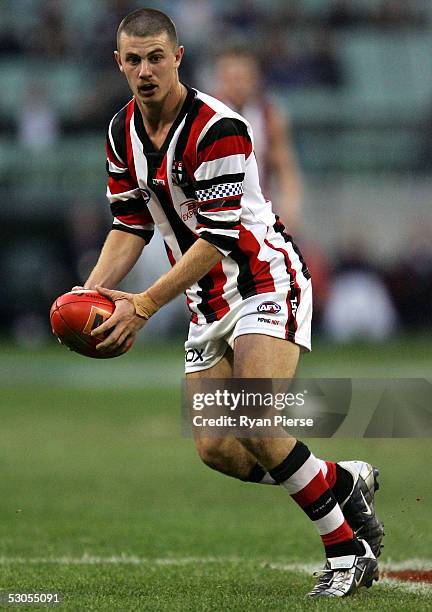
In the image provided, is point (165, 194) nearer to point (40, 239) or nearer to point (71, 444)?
point (71, 444)

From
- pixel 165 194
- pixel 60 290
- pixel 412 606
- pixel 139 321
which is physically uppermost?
pixel 165 194

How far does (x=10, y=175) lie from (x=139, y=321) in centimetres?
1560

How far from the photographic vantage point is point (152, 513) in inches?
328

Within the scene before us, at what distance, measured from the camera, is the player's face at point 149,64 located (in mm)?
5398

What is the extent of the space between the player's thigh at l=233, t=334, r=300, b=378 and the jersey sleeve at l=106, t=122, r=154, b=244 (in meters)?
0.85

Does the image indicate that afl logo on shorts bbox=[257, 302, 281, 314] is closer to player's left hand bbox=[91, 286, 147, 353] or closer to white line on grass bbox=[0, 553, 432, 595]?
player's left hand bbox=[91, 286, 147, 353]

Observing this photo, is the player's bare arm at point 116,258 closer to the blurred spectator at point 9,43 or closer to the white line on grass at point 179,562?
the white line on grass at point 179,562

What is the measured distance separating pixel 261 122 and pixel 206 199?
4387 millimetres

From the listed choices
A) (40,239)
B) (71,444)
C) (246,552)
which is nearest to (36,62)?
(40,239)

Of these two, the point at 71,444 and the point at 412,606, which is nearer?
the point at 412,606

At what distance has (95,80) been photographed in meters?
21.0

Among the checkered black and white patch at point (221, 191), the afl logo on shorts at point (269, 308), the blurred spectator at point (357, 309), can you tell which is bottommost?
the blurred spectator at point (357, 309)

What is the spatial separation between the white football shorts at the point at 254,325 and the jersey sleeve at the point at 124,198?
580mm

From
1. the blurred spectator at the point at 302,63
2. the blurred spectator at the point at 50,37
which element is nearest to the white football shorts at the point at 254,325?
the blurred spectator at the point at 302,63
